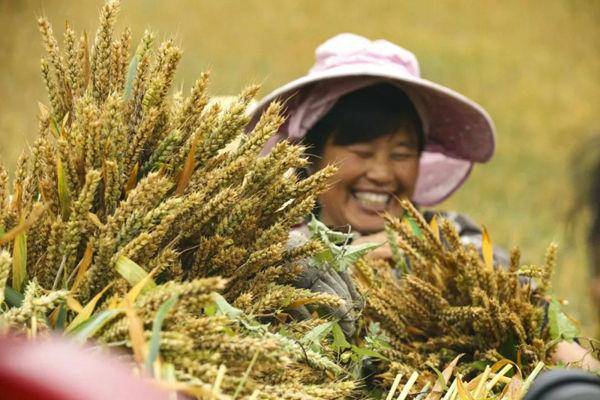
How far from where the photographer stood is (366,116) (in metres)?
2.66

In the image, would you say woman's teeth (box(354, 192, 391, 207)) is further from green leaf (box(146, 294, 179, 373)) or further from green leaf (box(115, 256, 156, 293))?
green leaf (box(146, 294, 179, 373))

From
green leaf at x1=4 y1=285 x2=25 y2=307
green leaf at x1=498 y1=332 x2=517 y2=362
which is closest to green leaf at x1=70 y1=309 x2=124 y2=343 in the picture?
green leaf at x1=4 y1=285 x2=25 y2=307

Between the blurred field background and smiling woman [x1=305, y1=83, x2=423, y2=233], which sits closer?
smiling woman [x1=305, y1=83, x2=423, y2=233]

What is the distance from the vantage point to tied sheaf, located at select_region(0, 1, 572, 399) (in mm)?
1077

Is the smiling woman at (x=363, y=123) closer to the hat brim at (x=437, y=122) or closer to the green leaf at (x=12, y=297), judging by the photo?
the hat brim at (x=437, y=122)

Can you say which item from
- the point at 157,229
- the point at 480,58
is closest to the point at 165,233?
the point at 157,229

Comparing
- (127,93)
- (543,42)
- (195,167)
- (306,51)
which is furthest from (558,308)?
(543,42)

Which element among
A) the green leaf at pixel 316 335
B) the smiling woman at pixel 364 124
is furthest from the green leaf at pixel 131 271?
the smiling woman at pixel 364 124

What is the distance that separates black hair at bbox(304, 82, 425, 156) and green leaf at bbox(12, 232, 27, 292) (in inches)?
61.6

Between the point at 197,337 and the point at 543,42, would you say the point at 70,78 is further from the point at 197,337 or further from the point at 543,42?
the point at 543,42

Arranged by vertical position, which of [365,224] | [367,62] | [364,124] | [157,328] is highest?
[367,62]

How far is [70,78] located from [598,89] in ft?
36.7

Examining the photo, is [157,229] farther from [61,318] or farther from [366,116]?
[366,116]

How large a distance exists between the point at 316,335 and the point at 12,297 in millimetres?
447
